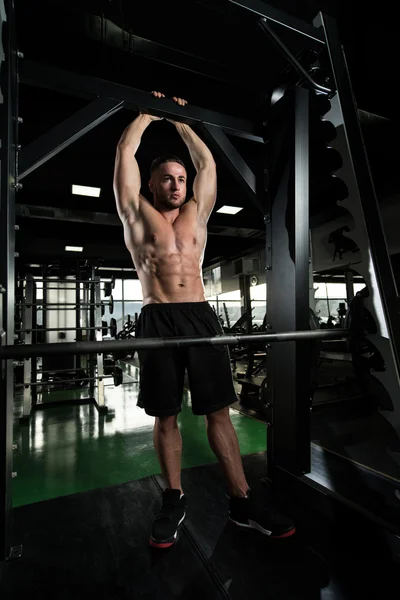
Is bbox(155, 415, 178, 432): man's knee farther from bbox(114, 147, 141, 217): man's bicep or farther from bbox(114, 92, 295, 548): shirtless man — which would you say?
bbox(114, 147, 141, 217): man's bicep

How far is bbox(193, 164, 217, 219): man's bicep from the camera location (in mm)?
1761

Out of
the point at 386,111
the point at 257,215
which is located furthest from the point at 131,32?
the point at 257,215

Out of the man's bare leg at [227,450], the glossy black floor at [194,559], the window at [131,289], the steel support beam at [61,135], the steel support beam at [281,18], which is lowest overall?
the glossy black floor at [194,559]

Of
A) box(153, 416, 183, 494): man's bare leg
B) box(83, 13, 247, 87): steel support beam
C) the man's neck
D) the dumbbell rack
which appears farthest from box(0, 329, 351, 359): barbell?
the dumbbell rack

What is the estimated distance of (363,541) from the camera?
51.4 inches

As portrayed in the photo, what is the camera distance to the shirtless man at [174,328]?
4.76 feet

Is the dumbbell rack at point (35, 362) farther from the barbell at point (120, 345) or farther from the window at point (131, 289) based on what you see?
the window at point (131, 289)

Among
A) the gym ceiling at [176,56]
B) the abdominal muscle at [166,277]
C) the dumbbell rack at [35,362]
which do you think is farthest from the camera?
the dumbbell rack at [35,362]

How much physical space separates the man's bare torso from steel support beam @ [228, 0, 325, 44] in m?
1.03

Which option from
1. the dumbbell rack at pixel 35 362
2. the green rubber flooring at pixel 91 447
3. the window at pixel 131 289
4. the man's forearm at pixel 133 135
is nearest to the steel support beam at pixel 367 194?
the man's forearm at pixel 133 135

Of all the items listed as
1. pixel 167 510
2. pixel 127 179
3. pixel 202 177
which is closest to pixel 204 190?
pixel 202 177

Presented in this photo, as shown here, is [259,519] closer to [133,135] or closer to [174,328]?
[174,328]

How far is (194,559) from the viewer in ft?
4.10

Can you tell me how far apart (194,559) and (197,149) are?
1.94m
